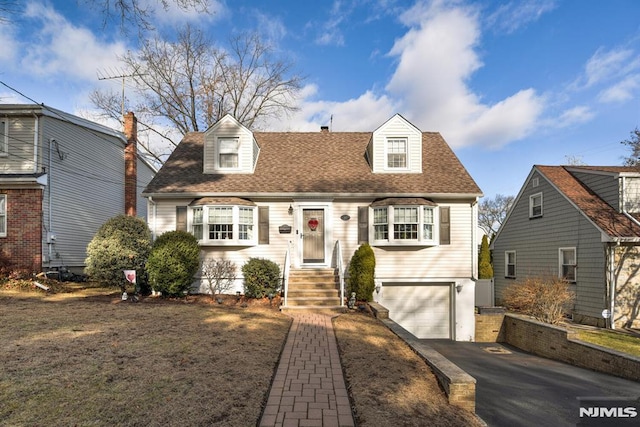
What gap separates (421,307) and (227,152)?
893 centimetres

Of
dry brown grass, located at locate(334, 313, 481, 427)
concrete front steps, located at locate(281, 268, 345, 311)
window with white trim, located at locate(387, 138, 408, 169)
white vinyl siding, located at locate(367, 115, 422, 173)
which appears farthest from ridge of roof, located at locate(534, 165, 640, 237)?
dry brown grass, located at locate(334, 313, 481, 427)

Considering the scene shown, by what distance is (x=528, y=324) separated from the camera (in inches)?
413

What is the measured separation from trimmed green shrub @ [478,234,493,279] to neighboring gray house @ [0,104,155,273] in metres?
18.6

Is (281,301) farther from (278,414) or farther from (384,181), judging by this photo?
(278,414)

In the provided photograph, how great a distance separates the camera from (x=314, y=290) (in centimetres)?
1025

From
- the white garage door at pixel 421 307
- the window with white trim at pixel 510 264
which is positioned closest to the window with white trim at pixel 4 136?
the white garage door at pixel 421 307

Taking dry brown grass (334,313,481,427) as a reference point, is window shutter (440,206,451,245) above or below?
above

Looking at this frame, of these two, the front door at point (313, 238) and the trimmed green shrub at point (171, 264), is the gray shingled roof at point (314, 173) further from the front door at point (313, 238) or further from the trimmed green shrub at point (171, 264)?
the trimmed green shrub at point (171, 264)

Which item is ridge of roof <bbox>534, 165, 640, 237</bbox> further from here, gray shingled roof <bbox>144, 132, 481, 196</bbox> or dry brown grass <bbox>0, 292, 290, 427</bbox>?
dry brown grass <bbox>0, 292, 290, 427</bbox>

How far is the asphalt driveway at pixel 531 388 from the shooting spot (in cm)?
545

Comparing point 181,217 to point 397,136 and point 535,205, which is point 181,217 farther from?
point 535,205

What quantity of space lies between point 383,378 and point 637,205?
13253mm

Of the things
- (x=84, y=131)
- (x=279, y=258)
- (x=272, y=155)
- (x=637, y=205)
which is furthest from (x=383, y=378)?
(x=84, y=131)

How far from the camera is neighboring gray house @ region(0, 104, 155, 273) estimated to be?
487 inches
